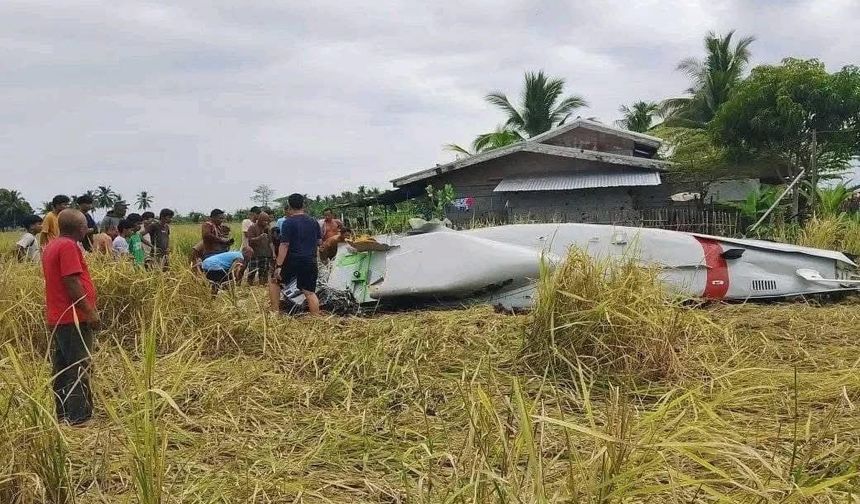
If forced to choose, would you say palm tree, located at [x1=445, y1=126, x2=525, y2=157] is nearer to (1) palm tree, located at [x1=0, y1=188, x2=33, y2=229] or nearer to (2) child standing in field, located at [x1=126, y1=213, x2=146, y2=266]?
(2) child standing in field, located at [x1=126, y1=213, x2=146, y2=266]

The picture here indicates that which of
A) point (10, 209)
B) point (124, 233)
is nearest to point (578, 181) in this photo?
point (124, 233)

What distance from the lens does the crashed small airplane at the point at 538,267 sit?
657cm

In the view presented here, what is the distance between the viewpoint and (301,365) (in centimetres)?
443

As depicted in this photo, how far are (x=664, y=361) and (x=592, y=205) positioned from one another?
11.8m

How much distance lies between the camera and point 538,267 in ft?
21.2

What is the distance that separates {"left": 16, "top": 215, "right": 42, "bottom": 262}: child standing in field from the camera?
7.26m

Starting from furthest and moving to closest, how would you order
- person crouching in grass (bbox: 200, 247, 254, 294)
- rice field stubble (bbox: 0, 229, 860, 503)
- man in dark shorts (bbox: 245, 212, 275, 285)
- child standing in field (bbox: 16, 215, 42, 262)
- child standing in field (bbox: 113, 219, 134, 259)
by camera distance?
man in dark shorts (bbox: 245, 212, 275, 285) → child standing in field (bbox: 113, 219, 134, 259) → child standing in field (bbox: 16, 215, 42, 262) → person crouching in grass (bbox: 200, 247, 254, 294) → rice field stubble (bbox: 0, 229, 860, 503)

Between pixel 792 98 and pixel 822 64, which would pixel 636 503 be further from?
pixel 822 64

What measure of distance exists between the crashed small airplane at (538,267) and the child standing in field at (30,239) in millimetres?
2920

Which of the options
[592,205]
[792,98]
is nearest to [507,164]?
[592,205]

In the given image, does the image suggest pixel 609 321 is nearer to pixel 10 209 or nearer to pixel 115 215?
pixel 115 215

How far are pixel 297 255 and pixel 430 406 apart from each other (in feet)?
12.0

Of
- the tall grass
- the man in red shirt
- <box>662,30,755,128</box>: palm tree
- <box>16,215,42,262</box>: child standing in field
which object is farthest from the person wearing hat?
<box>662,30,755,128</box>: palm tree

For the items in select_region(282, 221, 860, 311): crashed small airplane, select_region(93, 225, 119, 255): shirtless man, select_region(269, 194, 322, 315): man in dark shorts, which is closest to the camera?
select_region(93, 225, 119, 255): shirtless man
